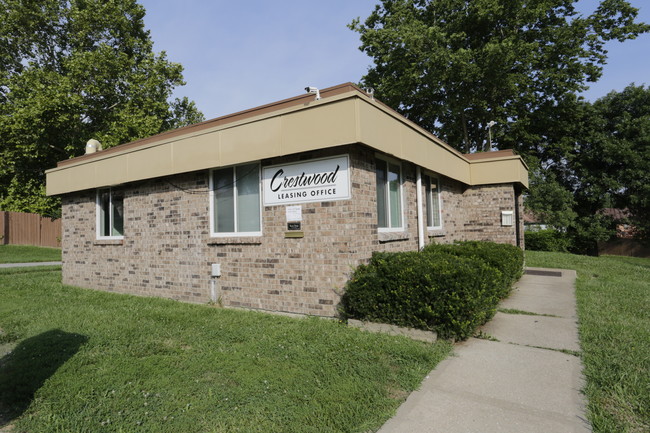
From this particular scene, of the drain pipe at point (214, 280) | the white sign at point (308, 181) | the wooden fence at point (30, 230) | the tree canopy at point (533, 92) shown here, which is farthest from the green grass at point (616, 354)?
the wooden fence at point (30, 230)

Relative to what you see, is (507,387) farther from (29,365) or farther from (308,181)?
(29,365)

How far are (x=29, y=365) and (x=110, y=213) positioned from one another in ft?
18.1

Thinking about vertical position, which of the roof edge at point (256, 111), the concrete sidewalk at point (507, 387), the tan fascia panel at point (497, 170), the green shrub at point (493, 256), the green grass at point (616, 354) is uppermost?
the roof edge at point (256, 111)

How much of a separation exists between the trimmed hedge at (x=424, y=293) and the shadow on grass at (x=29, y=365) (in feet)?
11.3

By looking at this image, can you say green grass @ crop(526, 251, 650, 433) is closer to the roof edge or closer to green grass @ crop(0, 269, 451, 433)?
green grass @ crop(0, 269, 451, 433)

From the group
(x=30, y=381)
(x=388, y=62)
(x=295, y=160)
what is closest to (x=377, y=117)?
(x=295, y=160)

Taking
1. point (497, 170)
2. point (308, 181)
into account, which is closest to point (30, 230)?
point (308, 181)

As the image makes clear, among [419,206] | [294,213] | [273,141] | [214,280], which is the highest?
[273,141]

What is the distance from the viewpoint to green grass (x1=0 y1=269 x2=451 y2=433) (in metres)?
A: 2.83

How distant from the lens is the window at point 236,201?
635cm

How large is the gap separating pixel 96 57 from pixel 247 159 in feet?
64.8

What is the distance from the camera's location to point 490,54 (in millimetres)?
18047

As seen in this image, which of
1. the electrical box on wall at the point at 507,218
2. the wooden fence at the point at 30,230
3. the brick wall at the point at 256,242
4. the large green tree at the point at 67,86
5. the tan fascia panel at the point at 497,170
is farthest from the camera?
the wooden fence at the point at 30,230

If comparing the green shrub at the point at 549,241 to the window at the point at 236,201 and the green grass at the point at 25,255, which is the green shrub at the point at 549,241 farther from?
the green grass at the point at 25,255
